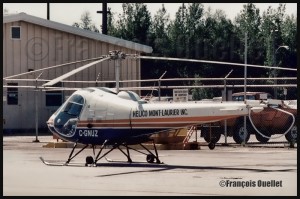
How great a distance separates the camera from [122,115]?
65.9ft

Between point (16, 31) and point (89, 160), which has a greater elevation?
point (16, 31)

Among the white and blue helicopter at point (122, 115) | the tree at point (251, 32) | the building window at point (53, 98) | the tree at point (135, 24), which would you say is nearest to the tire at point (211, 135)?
the white and blue helicopter at point (122, 115)

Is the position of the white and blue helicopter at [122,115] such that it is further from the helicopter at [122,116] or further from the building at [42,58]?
the building at [42,58]

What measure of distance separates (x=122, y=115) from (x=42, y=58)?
2100 cm

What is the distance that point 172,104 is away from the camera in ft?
63.9

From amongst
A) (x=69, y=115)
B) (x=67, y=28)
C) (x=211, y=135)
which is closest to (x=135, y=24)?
(x=67, y=28)

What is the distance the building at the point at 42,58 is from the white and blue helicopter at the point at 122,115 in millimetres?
18241

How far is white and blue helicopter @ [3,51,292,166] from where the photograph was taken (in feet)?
61.6

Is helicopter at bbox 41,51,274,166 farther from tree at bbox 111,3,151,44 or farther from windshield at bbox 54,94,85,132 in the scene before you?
tree at bbox 111,3,151,44

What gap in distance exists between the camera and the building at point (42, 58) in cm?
3962

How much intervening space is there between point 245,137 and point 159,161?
7.47 m

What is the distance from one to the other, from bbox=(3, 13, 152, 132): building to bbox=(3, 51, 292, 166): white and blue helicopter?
59.8 feet

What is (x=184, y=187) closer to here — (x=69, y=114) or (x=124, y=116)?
(x=124, y=116)

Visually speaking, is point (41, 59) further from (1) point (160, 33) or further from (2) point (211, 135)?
(1) point (160, 33)
